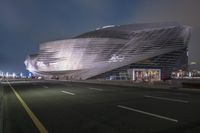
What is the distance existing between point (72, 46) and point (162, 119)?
287 ft

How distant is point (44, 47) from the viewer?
108m

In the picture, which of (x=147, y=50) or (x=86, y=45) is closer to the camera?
(x=147, y=50)

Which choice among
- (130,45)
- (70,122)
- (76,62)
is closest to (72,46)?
(76,62)

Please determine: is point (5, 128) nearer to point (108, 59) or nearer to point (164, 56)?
point (108, 59)

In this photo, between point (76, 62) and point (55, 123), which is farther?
point (76, 62)

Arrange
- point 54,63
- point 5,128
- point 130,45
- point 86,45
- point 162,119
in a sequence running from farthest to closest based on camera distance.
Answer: point 54,63
point 86,45
point 130,45
point 162,119
point 5,128

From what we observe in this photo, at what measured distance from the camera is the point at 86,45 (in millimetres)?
89000

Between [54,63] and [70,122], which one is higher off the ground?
[54,63]

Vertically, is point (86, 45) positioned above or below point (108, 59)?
above

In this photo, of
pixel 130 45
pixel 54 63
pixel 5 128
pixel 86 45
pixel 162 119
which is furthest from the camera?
pixel 54 63

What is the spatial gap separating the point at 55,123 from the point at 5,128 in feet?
5.92

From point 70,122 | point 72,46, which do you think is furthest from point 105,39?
point 70,122

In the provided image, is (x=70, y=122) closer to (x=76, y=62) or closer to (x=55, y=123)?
(x=55, y=123)

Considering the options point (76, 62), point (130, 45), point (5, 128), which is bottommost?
point (5, 128)
